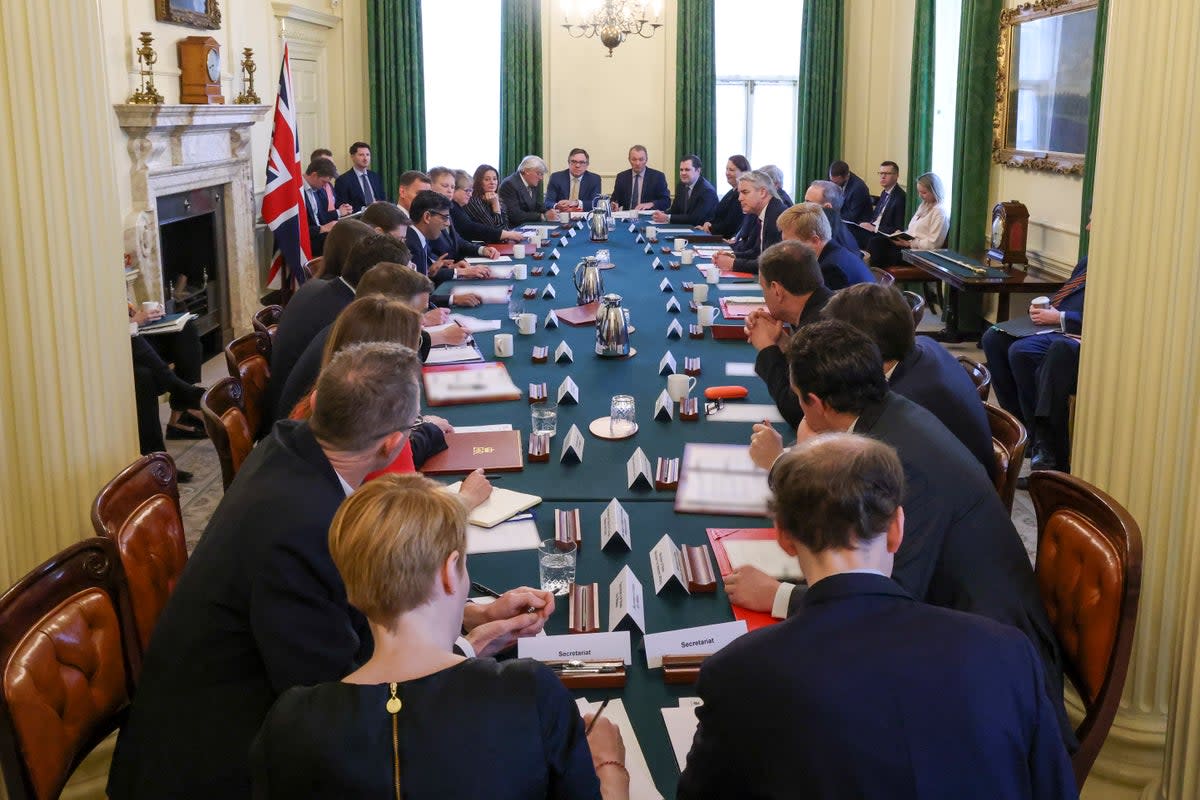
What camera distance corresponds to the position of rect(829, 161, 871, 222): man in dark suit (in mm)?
10414

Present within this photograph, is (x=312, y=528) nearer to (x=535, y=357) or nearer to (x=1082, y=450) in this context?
(x=1082, y=450)

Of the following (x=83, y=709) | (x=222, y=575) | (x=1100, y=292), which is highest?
(x=1100, y=292)

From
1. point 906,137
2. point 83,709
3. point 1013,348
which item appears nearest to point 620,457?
point 83,709

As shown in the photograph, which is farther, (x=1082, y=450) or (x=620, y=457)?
(x=620, y=457)

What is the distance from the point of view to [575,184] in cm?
1095

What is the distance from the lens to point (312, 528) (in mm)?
1893

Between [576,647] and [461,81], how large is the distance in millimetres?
10482

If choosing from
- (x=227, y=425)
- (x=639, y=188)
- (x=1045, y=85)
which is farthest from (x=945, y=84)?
(x=227, y=425)

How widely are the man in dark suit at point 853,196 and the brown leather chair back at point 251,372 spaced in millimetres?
7292

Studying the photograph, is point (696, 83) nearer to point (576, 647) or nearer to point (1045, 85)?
point (1045, 85)

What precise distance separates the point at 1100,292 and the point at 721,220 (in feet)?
21.6

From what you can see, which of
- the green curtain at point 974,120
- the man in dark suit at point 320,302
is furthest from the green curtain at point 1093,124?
the man in dark suit at point 320,302

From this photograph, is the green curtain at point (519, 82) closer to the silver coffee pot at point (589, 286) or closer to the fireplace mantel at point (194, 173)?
the fireplace mantel at point (194, 173)

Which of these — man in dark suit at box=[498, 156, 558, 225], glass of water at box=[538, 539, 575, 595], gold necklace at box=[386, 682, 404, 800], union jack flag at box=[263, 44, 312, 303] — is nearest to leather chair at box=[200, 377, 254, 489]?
glass of water at box=[538, 539, 575, 595]
